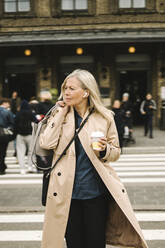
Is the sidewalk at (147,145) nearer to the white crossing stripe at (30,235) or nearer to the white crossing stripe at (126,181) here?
the white crossing stripe at (126,181)

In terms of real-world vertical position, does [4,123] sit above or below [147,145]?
above

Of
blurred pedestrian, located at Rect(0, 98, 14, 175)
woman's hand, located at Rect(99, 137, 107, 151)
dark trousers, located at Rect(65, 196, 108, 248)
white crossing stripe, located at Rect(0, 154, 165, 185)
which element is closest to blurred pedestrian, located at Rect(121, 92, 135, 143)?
white crossing stripe, located at Rect(0, 154, 165, 185)

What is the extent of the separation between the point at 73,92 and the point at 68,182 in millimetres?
789

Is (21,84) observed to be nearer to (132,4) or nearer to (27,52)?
(27,52)

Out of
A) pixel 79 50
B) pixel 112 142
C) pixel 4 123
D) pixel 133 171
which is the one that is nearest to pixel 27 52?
pixel 79 50

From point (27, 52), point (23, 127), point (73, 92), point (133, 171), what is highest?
point (27, 52)

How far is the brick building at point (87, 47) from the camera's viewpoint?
63.5 feet

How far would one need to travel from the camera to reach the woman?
3.20 metres

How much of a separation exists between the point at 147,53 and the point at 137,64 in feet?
2.57

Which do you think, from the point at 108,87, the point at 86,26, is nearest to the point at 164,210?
the point at 108,87

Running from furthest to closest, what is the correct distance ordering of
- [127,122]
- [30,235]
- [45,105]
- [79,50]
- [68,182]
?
[79,50]
[127,122]
[45,105]
[30,235]
[68,182]

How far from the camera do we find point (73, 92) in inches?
129

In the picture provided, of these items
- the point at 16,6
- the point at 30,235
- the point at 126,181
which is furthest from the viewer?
the point at 16,6

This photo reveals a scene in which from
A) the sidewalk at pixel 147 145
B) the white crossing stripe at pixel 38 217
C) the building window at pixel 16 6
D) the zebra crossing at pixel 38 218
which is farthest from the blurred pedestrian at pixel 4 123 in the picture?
the building window at pixel 16 6
